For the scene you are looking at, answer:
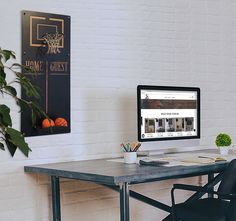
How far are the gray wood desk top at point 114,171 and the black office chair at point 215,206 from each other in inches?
5.8

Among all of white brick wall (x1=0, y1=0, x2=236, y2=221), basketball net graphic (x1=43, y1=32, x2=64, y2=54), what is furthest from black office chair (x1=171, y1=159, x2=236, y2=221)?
basketball net graphic (x1=43, y1=32, x2=64, y2=54)

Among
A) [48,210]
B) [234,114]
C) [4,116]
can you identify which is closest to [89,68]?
[48,210]

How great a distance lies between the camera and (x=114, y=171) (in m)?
2.86

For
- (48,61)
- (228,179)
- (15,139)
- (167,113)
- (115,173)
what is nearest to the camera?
(15,139)

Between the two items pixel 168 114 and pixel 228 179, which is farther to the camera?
pixel 168 114

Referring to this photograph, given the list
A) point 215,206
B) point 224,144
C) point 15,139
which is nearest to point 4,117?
point 15,139

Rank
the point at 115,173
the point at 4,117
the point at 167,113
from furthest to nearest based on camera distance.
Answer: the point at 167,113 < the point at 115,173 < the point at 4,117

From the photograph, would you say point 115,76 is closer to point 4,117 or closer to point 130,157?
point 130,157

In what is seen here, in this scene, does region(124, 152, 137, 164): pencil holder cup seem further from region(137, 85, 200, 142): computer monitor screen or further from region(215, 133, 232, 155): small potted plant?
region(215, 133, 232, 155): small potted plant

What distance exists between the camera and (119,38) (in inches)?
148

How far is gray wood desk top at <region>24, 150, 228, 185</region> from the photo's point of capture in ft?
8.87

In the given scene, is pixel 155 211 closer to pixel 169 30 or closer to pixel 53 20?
pixel 169 30

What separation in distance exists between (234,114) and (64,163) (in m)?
1.76

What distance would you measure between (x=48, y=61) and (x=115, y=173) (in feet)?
3.19
